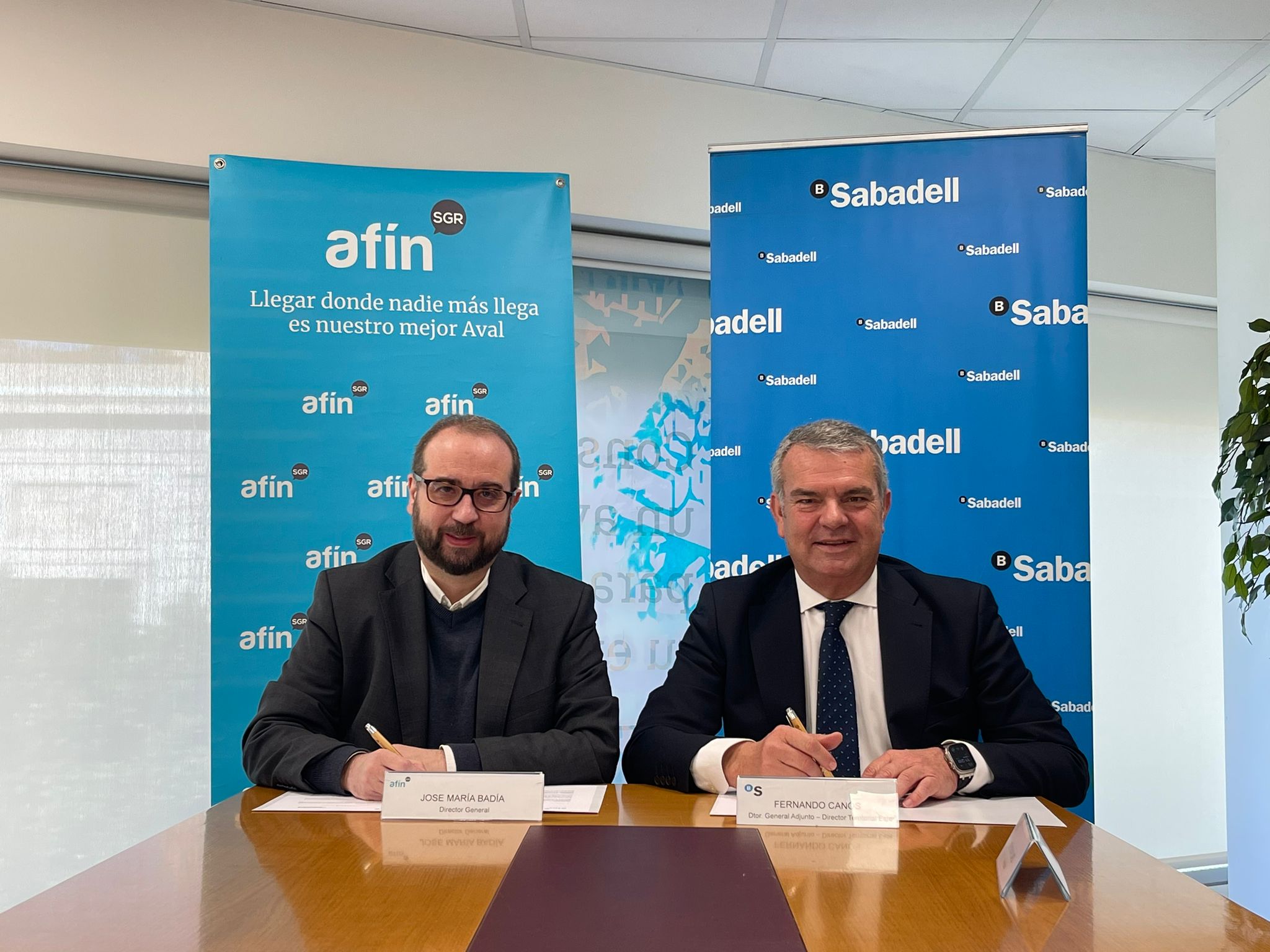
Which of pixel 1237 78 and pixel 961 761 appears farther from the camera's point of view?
pixel 1237 78

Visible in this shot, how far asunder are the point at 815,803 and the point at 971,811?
31 centimetres

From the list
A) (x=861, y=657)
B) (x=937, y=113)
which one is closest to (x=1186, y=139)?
(x=937, y=113)

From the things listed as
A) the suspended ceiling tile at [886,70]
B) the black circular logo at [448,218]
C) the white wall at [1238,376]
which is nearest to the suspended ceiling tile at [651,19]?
the suspended ceiling tile at [886,70]

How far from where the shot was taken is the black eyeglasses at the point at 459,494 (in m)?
2.18

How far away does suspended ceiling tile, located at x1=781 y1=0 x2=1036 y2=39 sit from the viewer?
3643 mm

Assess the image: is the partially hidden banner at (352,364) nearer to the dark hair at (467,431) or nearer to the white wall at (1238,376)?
the dark hair at (467,431)

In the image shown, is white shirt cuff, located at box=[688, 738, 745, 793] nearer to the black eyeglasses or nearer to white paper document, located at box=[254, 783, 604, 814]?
white paper document, located at box=[254, 783, 604, 814]

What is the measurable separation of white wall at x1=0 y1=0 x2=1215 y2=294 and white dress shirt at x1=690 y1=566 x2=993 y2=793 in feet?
7.64

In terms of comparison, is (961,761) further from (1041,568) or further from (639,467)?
(639,467)

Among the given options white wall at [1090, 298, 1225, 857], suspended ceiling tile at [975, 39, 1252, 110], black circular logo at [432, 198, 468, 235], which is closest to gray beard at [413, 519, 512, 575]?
black circular logo at [432, 198, 468, 235]

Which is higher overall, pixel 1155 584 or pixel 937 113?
pixel 937 113

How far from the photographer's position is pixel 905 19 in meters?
3.74

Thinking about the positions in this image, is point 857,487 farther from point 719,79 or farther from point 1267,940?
point 719,79

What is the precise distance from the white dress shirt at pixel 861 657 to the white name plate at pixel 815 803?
503 millimetres
